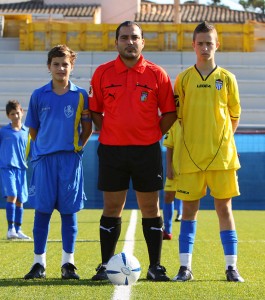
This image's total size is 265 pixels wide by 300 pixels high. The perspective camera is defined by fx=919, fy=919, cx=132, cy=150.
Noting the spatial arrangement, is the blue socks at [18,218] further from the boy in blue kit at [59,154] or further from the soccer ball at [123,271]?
the soccer ball at [123,271]

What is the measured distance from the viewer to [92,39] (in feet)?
117

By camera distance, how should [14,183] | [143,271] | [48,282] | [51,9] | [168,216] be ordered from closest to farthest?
[48,282] → [143,271] → [168,216] → [14,183] → [51,9]

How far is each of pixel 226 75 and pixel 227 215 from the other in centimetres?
105

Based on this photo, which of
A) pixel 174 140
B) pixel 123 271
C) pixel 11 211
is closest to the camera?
pixel 123 271

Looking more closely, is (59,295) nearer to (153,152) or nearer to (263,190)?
(153,152)

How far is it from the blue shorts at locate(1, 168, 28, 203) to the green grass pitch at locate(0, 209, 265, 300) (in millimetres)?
607

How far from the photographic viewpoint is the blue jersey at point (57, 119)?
693cm

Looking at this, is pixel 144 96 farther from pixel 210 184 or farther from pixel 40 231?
pixel 40 231

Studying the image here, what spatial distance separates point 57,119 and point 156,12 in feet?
177

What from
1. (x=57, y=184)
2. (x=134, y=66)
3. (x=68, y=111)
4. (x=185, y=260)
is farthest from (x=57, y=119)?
(x=185, y=260)

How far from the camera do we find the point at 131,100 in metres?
6.75

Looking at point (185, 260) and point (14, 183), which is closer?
point (185, 260)

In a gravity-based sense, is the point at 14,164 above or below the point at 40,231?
below

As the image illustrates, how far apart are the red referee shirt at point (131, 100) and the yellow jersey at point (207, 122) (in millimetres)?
169
